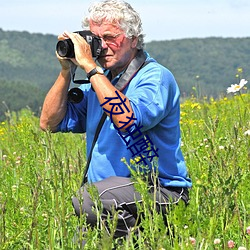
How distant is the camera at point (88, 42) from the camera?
3443mm

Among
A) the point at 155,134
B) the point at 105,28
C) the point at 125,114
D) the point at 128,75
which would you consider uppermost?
the point at 105,28

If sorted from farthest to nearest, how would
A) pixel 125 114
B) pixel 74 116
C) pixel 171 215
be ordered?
pixel 74 116, pixel 125 114, pixel 171 215

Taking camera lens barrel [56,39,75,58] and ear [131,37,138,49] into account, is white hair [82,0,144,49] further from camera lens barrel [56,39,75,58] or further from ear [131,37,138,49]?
camera lens barrel [56,39,75,58]

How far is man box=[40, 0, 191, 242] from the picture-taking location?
327 cm

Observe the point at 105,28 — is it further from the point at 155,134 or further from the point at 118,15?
the point at 155,134

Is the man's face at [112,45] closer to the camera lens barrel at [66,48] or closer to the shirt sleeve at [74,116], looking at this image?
the camera lens barrel at [66,48]

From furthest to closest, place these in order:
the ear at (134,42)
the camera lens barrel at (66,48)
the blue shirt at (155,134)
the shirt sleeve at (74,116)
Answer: the shirt sleeve at (74,116), the ear at (134,42), the camera lens barrel at (66,48), the blue shirt at (155,134)

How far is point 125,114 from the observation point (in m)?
3.17

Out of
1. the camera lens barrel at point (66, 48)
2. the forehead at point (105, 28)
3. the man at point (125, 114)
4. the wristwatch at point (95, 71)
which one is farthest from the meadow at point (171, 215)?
the forehead at point (105, 28)

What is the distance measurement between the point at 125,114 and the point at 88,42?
48 cm

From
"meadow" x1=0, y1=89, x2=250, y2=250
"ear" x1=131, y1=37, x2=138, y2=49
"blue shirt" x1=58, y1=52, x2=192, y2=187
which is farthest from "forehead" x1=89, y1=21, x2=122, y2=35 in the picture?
"meadow" x1=0, y1=89, x2=250, y2=250

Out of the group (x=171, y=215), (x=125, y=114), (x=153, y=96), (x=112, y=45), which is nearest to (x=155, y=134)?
(x=153, y=96)

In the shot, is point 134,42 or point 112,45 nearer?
point 112,45

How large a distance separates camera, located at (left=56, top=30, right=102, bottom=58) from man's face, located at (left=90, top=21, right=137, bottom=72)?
0.18 ft
